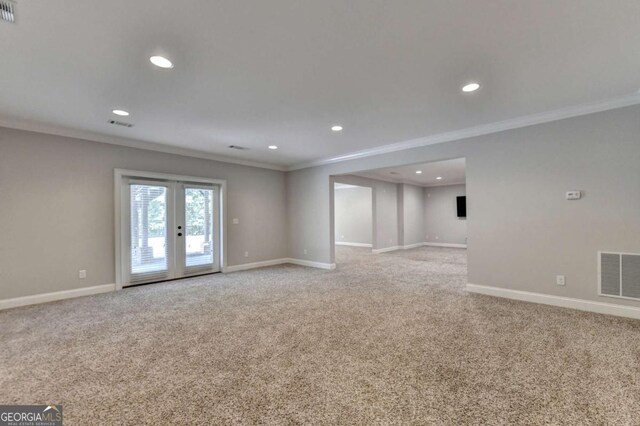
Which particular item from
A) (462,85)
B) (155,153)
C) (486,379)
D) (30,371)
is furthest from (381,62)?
(155,153)

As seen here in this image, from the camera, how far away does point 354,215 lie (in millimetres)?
12008

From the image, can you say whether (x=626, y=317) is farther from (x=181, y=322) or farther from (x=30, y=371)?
(x=30, y=371)

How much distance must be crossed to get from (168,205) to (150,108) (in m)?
2.48

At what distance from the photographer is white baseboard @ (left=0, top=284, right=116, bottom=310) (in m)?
4.06

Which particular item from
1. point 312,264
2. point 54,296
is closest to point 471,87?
point 312,264

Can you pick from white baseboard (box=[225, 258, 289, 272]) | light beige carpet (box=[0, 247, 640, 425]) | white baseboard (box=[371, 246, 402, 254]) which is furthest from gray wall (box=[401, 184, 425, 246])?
light beige carpet (box=[0, 247, 640, 425])

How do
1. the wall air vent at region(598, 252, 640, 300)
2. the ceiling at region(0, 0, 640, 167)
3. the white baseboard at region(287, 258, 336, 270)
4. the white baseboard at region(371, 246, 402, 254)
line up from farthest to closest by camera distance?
1. the white baseboard at region(371, 246, 402, 254)
2. the white baseboard at region(287, 258, 336, 270)
3. the wall air vent at region(598, 252, 640, 300)
4. the ceiling at region(0, 0, 640, 167)

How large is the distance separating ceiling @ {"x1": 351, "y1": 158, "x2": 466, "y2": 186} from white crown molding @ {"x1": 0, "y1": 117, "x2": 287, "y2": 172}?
3.29 metres

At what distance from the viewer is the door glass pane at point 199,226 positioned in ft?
19.8

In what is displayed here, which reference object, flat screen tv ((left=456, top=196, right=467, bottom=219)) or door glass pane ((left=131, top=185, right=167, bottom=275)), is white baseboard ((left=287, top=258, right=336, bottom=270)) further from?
flat screen tv ((left=456, top=196, right=467, bottom=219))

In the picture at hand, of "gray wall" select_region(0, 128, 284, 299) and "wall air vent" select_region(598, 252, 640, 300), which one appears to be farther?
"gray wall" select_region(0, 128, 284, 299)

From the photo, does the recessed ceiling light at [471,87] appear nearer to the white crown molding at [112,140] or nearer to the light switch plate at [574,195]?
the light switch plate at [574,195]

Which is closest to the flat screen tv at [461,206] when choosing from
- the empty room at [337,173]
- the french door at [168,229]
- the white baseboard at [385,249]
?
the white baseboard at [385,249]

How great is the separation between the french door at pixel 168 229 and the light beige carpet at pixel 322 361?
3.93 ft
